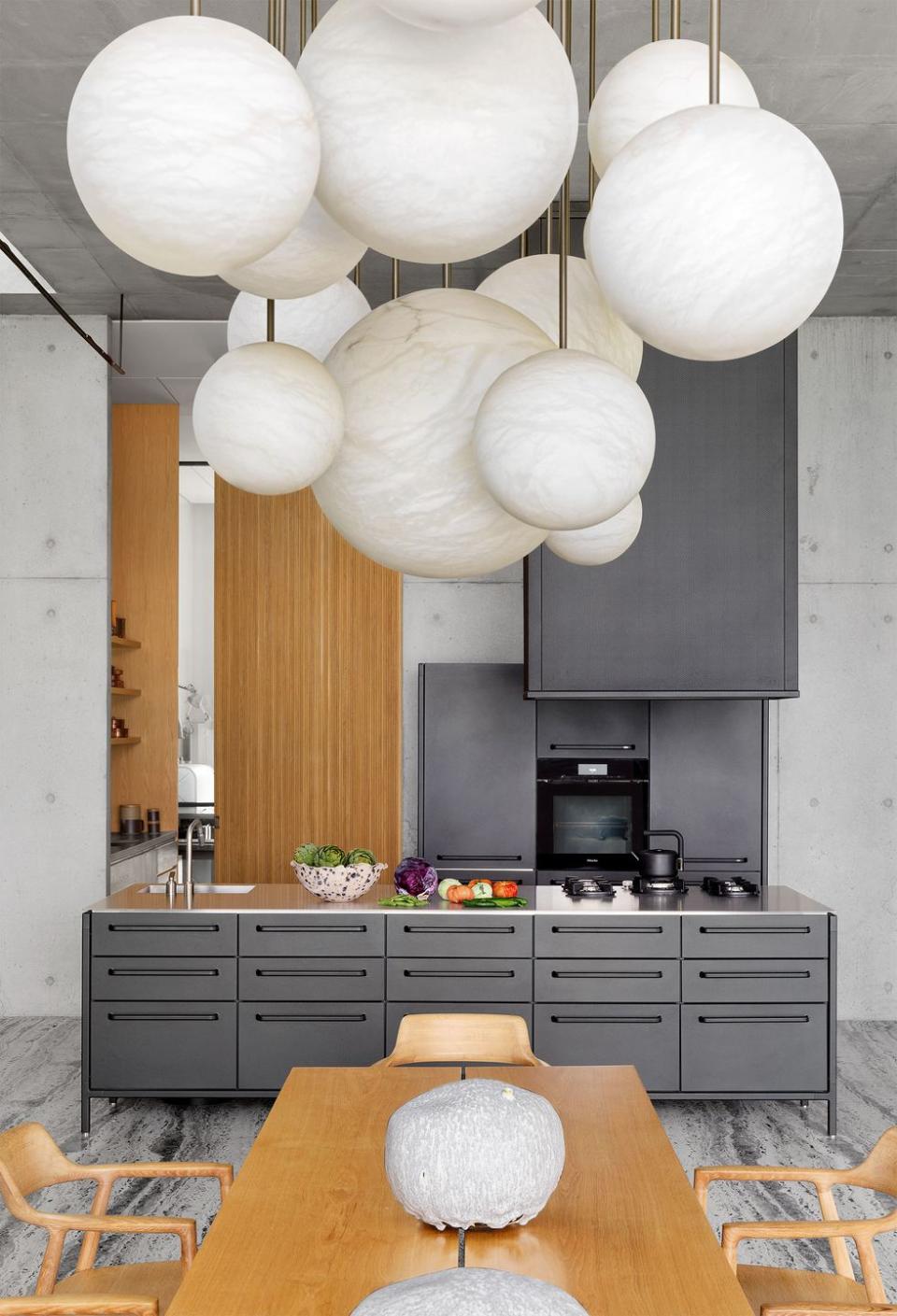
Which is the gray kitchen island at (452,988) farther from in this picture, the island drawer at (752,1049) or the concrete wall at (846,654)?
the concrete wall at (846,654)

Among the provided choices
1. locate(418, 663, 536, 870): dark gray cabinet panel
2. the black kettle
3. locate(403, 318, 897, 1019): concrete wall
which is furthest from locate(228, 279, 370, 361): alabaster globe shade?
locate(403, 318, 897, 1019): concrete wall

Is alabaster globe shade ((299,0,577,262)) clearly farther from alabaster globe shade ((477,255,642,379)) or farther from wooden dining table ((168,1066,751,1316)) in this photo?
wooden dining table ((168,1066,751,1316))

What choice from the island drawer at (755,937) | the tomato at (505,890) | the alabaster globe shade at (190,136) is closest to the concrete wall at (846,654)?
the island drawer at (755,937)

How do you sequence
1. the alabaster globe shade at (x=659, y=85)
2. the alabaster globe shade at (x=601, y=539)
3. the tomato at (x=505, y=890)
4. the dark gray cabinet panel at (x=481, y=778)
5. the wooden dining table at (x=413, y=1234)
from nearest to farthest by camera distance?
the alabaster globe shade at (x=659, y=85)
the alabaster globe shade at (x=601, y=539)
the wooden dining table at (x=413, y=1234)
the tomato at (x=505, y=890)
the dark gray cabinet panel at (x=481, y=778)

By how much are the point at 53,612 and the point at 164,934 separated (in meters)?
2.45

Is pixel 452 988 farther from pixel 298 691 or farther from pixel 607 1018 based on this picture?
pixel 298 691

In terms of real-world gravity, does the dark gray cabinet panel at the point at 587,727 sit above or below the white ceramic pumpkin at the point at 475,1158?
above

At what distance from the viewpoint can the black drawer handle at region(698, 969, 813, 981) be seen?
4500 mm

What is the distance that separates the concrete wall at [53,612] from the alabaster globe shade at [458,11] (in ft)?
19.6

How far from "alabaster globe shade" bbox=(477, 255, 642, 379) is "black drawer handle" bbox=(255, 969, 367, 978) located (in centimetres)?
378

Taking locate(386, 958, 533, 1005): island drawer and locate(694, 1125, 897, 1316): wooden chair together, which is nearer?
locate(694, 1125, 897, 1316): wooden chair

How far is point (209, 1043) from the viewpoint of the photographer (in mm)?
4500

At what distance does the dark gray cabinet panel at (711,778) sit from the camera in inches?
231

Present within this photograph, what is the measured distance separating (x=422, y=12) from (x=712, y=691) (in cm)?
458
